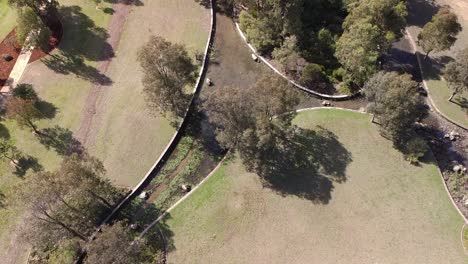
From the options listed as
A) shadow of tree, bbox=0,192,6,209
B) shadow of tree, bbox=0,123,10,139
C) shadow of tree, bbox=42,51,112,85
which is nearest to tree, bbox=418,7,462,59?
shadow of tree, bbox=42,51,112,85

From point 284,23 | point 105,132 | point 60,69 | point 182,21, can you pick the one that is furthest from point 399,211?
point 60,69

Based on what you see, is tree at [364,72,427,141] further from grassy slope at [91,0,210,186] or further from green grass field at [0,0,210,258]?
green grass field at [0,0,210,258]

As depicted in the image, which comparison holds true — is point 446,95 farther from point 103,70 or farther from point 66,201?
point 66,201

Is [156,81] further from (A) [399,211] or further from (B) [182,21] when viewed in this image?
(A) [399,211]

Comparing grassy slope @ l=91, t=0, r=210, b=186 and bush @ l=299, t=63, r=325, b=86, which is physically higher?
bush @ l=299, t=63, r=325, b=86

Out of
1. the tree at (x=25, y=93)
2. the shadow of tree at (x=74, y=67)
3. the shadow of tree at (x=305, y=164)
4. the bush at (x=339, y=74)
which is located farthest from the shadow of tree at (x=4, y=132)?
the bush at (x=339, y=74)
